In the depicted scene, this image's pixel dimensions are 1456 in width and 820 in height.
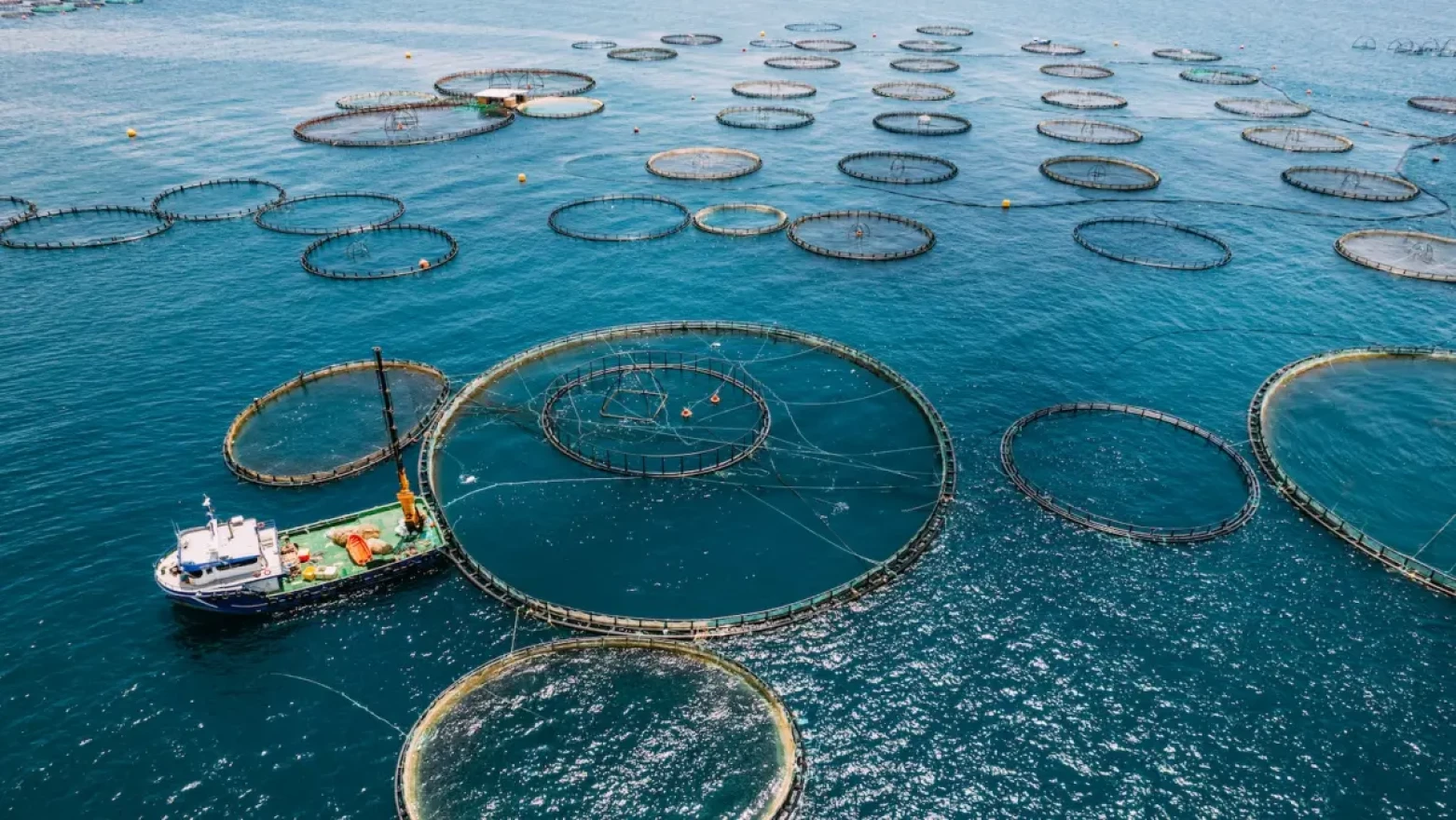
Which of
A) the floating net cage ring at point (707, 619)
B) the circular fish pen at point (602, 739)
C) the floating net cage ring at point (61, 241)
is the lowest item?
the circular fish pen at point (602, 739)

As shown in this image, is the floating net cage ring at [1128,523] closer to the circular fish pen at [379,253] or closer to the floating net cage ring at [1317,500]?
the floating net cage ring at [1317,500]

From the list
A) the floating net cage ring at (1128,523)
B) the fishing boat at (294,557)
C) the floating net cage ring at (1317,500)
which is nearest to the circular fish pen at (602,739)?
the fishing boat at (294,557)

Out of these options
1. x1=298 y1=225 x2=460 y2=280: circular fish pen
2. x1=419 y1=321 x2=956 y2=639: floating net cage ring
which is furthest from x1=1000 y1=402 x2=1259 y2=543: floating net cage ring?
x1=298 y1=225 x2=460 y2=280: circular fish pen

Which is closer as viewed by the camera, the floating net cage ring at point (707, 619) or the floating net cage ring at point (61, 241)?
→ the floating net cage ring at point (707, 619)

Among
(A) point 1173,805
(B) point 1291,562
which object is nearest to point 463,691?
(A) point 1173,805

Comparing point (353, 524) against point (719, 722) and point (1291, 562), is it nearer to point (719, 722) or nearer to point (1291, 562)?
point (719, 722)

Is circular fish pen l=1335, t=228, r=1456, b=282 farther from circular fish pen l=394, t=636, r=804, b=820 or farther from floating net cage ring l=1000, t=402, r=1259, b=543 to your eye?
circular fish pen l=394, t=636, r=804, b=820

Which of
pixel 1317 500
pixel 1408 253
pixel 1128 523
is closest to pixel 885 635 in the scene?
pixel 1128 523
